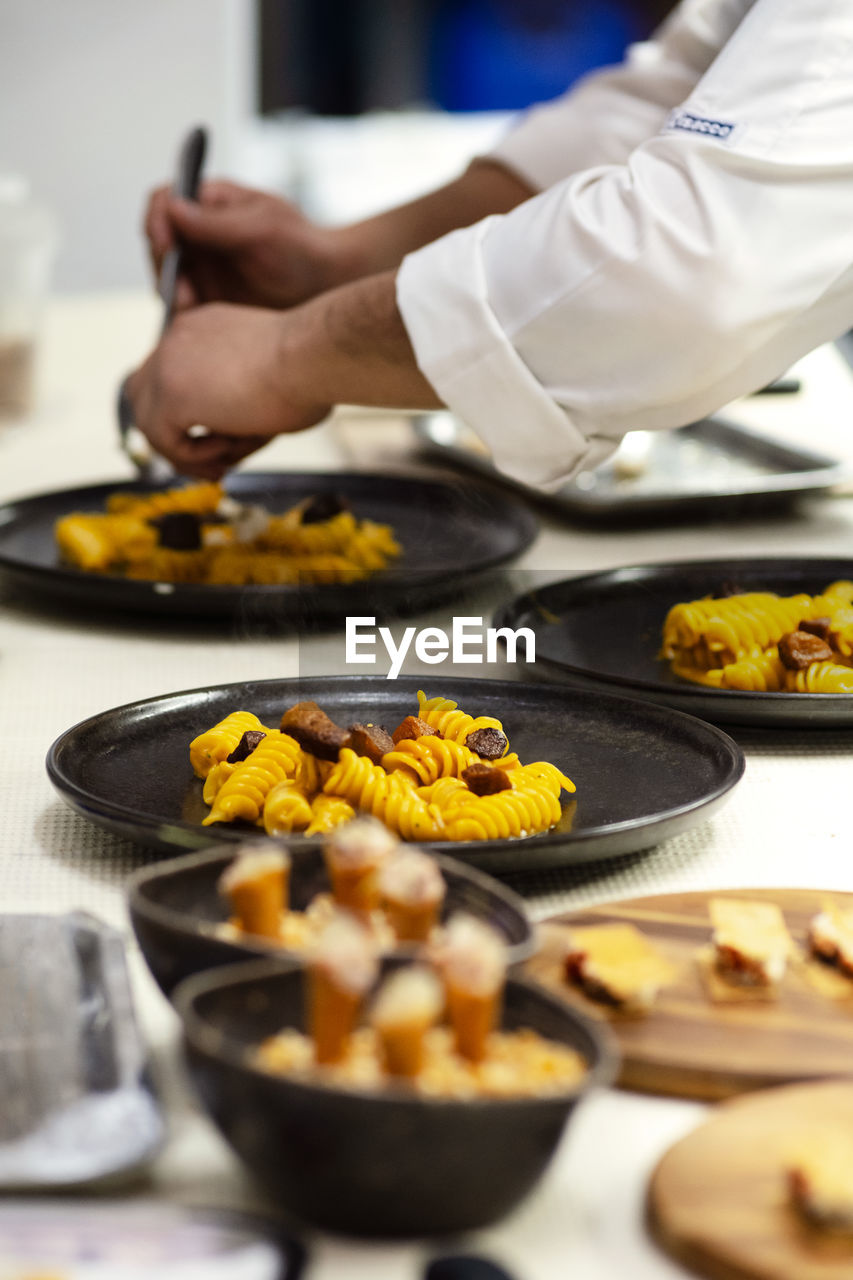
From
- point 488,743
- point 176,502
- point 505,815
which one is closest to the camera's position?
point 505,815

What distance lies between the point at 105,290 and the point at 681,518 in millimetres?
3928

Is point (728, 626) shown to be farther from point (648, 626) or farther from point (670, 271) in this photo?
point (670, 271)

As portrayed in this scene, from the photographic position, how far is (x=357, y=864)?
0.64 metres

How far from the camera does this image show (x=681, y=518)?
1933 millimetres

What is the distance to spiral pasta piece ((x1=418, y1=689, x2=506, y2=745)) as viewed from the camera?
1.05 meters

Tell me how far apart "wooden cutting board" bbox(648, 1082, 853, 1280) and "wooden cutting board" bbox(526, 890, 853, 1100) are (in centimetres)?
2

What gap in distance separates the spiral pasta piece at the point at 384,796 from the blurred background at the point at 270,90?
4700 mm

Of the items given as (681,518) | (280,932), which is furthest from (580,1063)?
(681,518)

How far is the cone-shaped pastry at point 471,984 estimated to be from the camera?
0.55m

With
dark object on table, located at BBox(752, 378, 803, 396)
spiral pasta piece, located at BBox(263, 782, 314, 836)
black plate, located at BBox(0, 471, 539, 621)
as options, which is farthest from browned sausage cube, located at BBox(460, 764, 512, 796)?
dark object on table, located at BBox(752, 378, 803, 396)

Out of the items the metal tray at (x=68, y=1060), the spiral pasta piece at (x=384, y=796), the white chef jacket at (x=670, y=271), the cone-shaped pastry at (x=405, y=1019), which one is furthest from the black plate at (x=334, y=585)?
the cone-shaped pastry at (x=405, y=1019)

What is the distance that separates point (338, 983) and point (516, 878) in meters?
0.38

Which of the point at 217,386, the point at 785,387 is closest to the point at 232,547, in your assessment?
the point at 217,386

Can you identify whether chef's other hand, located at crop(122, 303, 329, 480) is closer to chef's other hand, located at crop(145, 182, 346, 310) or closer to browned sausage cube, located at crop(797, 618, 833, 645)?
chef's other hand, located at crop(145, 182, 346, 310)
